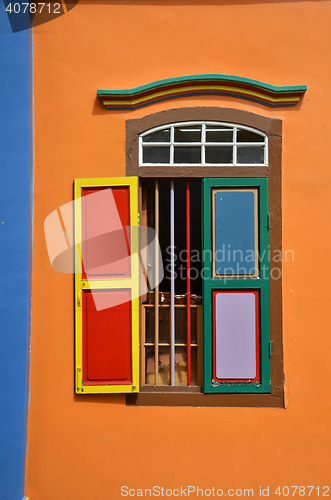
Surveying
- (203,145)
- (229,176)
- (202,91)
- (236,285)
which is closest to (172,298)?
(236,285)

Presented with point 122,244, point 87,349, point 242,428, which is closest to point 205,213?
point 122,244

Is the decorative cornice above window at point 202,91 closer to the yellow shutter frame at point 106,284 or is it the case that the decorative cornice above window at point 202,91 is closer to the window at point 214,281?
the window at point 214,281

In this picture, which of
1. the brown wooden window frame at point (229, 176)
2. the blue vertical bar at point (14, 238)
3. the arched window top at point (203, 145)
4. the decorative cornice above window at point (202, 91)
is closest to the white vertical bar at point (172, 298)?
the brown wooden window frame at point (229, 176)

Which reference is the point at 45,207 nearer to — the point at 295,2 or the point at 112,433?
the point at 112,433

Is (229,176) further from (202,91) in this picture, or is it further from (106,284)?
(106,284)

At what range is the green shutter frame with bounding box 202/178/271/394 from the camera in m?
3.10

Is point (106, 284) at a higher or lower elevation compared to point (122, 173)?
lower

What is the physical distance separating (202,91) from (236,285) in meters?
1.59

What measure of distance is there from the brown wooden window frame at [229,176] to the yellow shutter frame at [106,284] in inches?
5.3

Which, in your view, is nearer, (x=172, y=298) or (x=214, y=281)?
(x=214, y=281)

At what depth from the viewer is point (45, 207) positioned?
3.26 meters

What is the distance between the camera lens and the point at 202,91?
3193mm

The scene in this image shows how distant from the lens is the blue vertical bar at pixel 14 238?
123 inches

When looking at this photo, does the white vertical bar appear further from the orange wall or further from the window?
the orange wall
